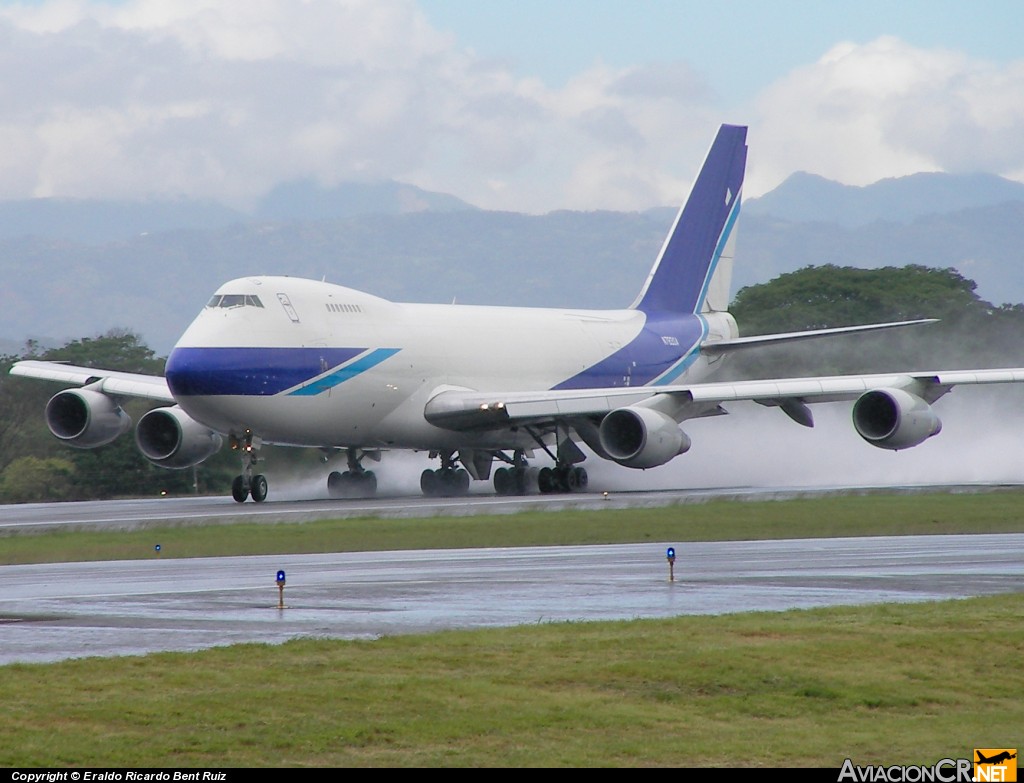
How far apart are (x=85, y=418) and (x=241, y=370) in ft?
25.3

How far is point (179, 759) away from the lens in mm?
9500

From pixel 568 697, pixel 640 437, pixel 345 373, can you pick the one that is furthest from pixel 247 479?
pixel 568 697

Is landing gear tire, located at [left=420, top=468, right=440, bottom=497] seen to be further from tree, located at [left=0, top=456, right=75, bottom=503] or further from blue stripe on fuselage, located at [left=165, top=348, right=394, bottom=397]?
tree, located at [left=0, top=456, right=75, bottom=503]

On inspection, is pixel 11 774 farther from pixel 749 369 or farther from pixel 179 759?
pixel 749 369

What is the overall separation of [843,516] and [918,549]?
21.8 ft

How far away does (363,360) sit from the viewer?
129 feet

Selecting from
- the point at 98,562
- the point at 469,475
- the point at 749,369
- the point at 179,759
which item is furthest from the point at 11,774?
the point at 749,369

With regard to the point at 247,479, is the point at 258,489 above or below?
below

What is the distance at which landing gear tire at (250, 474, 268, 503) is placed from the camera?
125 ft

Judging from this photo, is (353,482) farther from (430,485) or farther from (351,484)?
(430,485)

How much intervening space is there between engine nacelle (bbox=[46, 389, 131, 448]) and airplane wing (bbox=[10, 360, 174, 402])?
1.45 feet

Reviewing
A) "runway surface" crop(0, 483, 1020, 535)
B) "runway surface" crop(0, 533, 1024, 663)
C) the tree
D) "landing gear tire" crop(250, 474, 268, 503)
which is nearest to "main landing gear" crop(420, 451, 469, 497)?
"runway surface" crop(0, 483, 1020, 535)

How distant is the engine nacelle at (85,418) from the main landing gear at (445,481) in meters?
7.85

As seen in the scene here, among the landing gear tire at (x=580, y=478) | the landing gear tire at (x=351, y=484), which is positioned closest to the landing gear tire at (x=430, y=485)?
the landing gear tire at (x=351, y=484)
